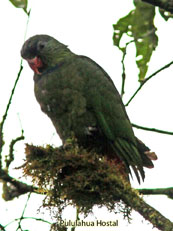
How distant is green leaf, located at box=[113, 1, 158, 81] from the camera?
3.16 meters

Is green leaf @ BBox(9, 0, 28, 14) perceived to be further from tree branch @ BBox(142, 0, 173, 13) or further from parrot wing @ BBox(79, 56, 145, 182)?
parrot wing @ BBox(79, 56, 145, 182)

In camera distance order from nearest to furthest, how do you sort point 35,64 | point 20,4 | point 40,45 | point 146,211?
point 20,4 < point 146,211 < point 35,64 < point 40,45

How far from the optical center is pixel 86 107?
164 inches

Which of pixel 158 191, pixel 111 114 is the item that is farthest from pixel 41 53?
pixel 158 191

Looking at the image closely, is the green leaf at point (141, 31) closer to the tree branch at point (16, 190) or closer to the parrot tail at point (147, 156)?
the parrot tail at point (147, 156)

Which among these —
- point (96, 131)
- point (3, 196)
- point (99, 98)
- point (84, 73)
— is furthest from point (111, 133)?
point (3, 196)

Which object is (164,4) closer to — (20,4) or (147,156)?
(20,4)

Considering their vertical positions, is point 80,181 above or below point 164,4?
below

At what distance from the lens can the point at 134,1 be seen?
3.18 meters

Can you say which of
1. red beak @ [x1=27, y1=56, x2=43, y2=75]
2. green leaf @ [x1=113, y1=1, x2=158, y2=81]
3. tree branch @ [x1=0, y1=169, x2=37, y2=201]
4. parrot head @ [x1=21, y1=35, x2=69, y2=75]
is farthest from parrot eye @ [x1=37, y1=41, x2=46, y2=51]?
tree branch @ [x1=0, y1=169, x2=37, y2=201]

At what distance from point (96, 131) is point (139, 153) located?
1.82 ft

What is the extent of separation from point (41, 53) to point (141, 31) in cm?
179

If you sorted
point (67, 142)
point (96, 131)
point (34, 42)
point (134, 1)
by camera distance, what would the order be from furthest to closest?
point (34, 42)
point (96, 131)
point (67, 142)
point (134, 1)

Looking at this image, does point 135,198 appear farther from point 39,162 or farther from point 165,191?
point 39,162
